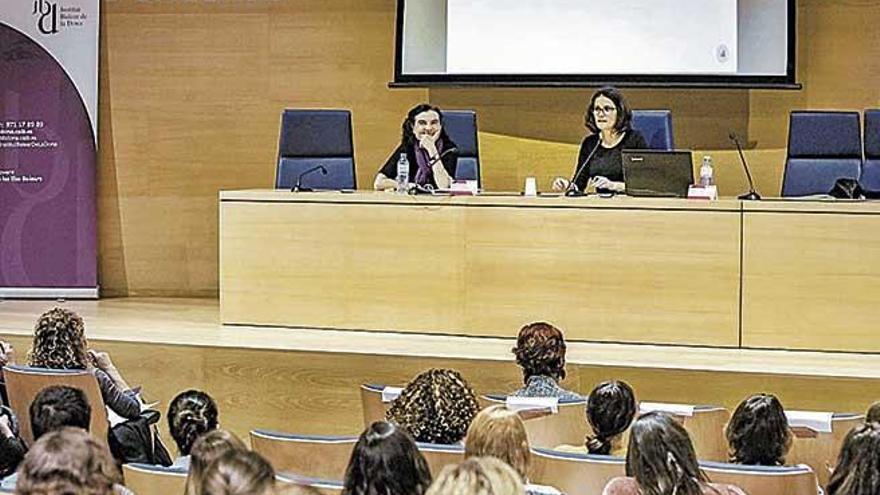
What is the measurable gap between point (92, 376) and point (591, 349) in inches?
80.0

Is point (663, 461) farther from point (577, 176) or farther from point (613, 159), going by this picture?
point (613, 159)

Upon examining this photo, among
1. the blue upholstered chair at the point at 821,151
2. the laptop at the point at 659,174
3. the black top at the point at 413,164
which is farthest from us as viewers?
the blue upholstered chair at the point at 821,151

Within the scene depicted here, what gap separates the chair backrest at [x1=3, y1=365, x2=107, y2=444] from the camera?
438 centimetres

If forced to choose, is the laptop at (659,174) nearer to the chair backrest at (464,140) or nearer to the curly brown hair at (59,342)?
the chair backrest at (464,140)

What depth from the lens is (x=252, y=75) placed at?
26.2 ft

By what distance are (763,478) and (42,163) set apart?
222 inches

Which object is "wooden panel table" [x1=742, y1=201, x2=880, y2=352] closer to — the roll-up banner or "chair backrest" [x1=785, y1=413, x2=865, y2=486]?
"chair backrest" [x1=785, y1=413, x2=865, y2=486]

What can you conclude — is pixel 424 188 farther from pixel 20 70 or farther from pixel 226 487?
pixel 226 487

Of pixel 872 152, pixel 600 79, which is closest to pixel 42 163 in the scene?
pixel 600 79

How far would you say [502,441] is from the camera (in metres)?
2.98

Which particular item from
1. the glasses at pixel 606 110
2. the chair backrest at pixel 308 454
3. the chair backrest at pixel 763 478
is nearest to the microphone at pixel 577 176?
the glasses at pixel 606 110

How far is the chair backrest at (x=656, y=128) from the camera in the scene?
679 cm

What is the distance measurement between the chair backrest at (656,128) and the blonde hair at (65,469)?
4.78 meters

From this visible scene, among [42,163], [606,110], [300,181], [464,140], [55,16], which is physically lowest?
[300,181]
